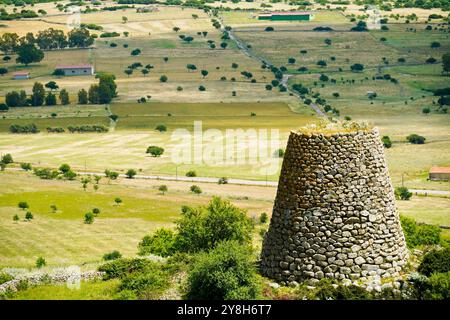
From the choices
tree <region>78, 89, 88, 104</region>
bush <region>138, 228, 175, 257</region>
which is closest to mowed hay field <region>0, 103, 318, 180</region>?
tree <region>78, 89, 88, 104</region>

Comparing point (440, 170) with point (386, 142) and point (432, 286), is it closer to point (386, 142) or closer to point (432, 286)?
point (386, 142)

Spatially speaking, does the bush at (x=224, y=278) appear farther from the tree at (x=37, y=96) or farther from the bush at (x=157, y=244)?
the tree at (x=37, y=96)

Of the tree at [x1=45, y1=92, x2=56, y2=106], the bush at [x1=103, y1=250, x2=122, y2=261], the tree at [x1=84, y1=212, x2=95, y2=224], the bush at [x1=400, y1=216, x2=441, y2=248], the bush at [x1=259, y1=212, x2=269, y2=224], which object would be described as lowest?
the tree at [x1=45, y1=92, x2=56, y2=106]

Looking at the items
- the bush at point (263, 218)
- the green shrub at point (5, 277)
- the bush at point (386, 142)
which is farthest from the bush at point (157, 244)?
the bush at point (386, 142)

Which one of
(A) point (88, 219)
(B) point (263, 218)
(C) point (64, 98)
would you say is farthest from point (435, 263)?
(C) point (64, 98)

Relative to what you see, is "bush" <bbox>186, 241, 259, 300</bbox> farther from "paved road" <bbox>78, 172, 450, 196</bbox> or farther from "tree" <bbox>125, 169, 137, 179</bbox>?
"tree" <bbox>125, 169, 137, 179</bbox>
